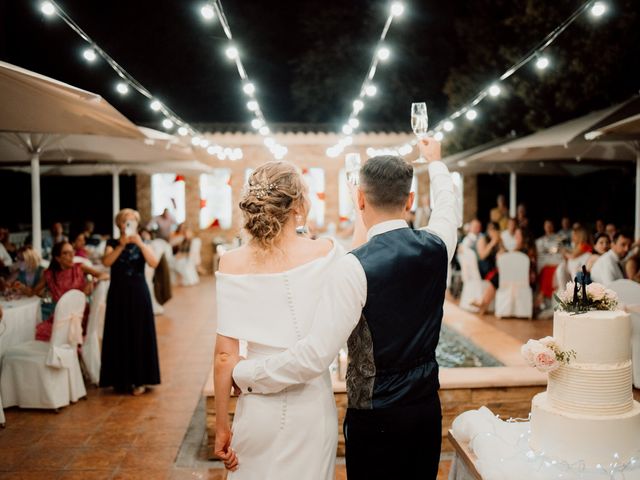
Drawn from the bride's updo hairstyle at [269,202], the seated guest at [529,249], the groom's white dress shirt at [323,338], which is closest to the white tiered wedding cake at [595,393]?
the groom's white dress shirt at [323,338]

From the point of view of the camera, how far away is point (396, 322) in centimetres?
210

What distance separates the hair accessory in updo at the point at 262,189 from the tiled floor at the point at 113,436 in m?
2.35

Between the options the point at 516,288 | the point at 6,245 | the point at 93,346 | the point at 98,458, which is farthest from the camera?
the point at 516,288

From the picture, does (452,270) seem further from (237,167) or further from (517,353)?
(237,167)

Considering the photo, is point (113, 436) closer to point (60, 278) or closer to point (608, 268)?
point (60, 278)

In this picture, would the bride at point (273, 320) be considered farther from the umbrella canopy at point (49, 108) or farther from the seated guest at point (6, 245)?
the seated guest at point (6, 245)

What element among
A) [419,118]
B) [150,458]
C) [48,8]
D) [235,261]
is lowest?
[150,458]

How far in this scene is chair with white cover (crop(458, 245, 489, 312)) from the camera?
368 inches

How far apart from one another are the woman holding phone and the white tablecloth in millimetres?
701

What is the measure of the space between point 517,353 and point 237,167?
1138cm

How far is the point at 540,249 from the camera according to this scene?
33.4 feet

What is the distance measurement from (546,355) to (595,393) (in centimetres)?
27

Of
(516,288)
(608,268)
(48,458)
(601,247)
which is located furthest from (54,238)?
(608,268)

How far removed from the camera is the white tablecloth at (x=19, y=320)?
17.5 ft
